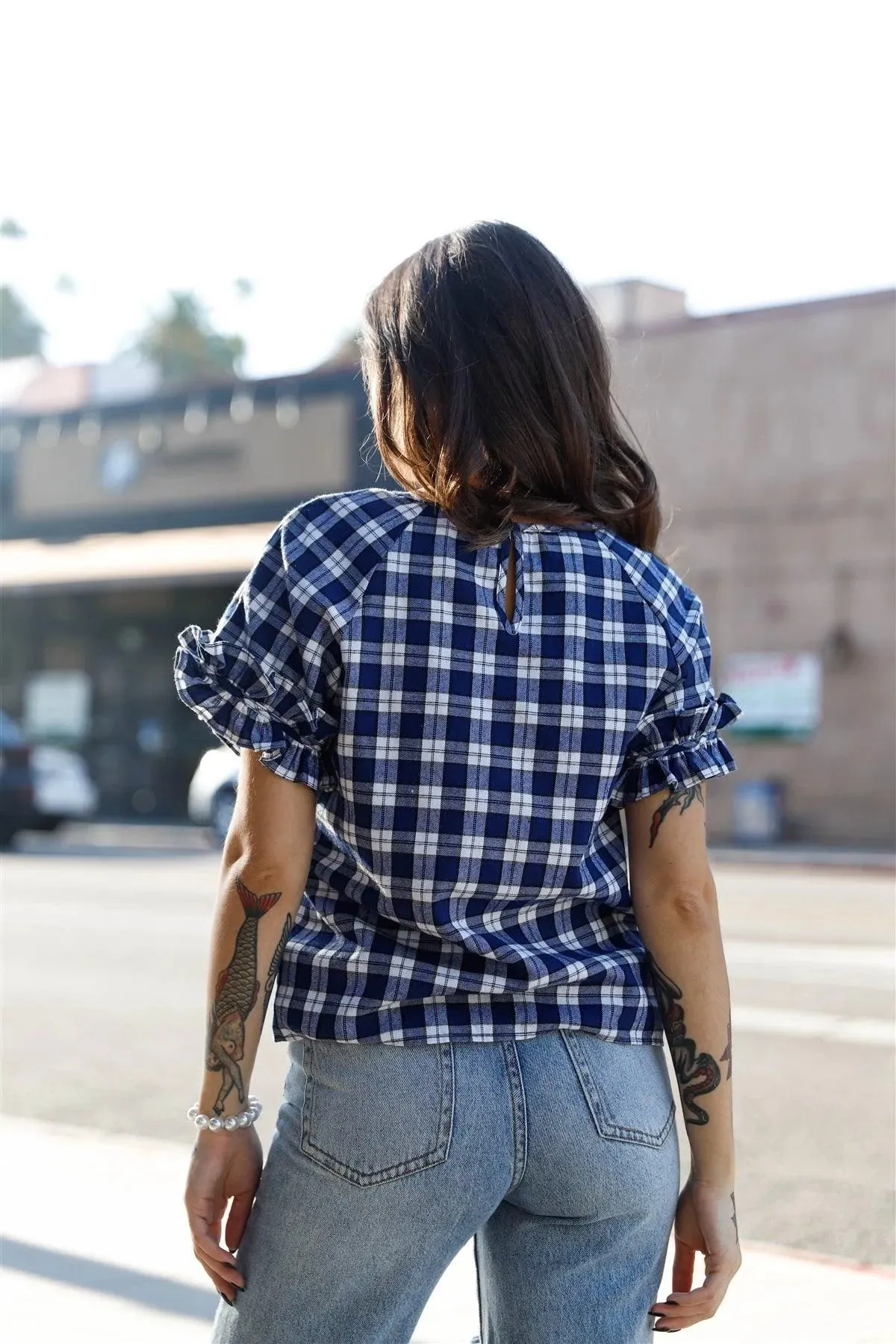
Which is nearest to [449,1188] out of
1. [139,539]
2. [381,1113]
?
[381,1113]

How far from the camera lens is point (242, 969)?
1.88 m

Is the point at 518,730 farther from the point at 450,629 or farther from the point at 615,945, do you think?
the point at 615,945

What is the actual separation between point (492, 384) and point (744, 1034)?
673cm

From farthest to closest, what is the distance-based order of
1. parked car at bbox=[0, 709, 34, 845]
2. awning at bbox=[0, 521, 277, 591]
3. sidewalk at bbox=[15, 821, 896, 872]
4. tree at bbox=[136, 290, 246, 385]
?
tree at bbox=[136, 290, 246, 385]
awning at bbox=[0, 521, 277, 591]
sidewalk at bbox=[15, 821, 896, 872]
parked car at bbox=[0, 709, 34, 845]

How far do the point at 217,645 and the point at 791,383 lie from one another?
21.9 metres

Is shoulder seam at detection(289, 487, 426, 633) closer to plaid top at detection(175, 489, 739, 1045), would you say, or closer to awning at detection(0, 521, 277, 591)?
plaid top at detection(175, 489, 739, 1045)

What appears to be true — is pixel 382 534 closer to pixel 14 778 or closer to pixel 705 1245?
pixel 705 1245

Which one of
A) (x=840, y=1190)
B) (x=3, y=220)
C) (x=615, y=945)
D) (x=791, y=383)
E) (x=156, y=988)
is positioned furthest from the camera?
(x=3, y=220)

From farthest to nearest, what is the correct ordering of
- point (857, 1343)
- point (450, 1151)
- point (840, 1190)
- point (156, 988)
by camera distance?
point (156, 988) < point (840, 1190) < point (857, 1343) < point (450, 1151)

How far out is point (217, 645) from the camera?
1.87m

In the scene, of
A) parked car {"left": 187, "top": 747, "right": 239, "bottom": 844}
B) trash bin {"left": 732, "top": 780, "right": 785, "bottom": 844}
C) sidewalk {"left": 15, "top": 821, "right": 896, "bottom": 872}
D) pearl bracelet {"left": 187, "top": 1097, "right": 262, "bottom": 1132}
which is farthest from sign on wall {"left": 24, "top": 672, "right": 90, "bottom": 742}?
pearl bracelet {"left": 187, "top": 1097, "right": 262, "bottom": 1132}

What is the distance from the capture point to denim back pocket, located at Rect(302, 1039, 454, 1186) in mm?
1765

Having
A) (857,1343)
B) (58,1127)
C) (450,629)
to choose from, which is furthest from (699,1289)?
(58,1127)

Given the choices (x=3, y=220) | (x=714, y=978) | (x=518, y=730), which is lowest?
(x=714, y=978)
